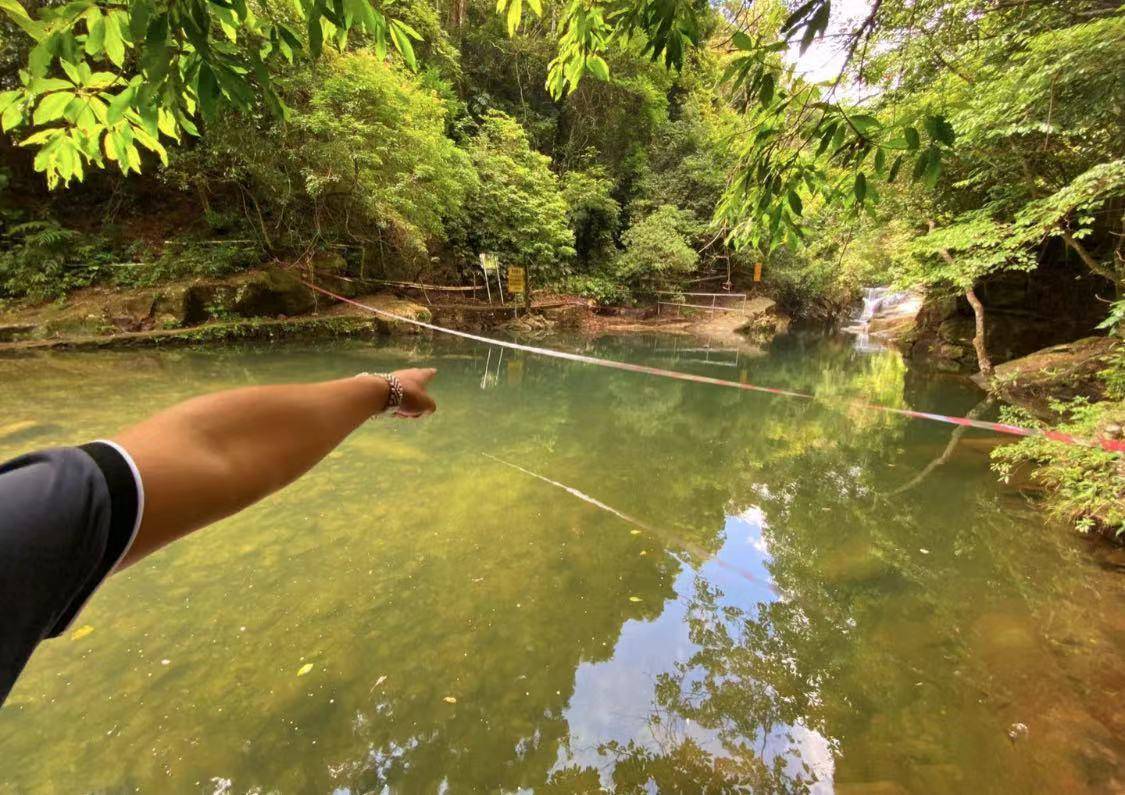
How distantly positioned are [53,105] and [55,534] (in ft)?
4.39

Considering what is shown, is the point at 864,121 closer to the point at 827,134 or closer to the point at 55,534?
the point at 827,134

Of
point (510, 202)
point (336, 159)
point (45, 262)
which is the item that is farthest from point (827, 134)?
point (510, 202)

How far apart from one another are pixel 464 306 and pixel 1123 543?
498 inches

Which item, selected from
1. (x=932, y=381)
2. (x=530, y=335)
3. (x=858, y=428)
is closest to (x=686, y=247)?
(x=530, y=335)

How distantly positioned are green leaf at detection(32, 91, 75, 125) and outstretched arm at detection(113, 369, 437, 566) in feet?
3.34

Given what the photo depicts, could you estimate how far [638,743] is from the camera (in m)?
1.95

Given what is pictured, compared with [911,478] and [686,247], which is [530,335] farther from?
[911,478]

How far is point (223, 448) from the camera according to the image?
2.42 feet

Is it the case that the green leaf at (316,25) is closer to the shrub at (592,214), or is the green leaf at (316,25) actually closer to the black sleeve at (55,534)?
the black sleeve at (55,534)

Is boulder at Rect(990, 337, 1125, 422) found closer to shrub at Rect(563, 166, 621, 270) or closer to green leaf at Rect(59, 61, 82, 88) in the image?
green leaf at Rect(59, 61, 82, 88)

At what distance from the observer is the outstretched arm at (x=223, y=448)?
0.63 meters

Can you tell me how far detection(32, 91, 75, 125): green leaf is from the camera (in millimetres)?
1217

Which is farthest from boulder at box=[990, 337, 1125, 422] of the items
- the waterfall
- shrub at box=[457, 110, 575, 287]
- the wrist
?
the waterfall

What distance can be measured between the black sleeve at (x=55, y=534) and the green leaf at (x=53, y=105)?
118cm
